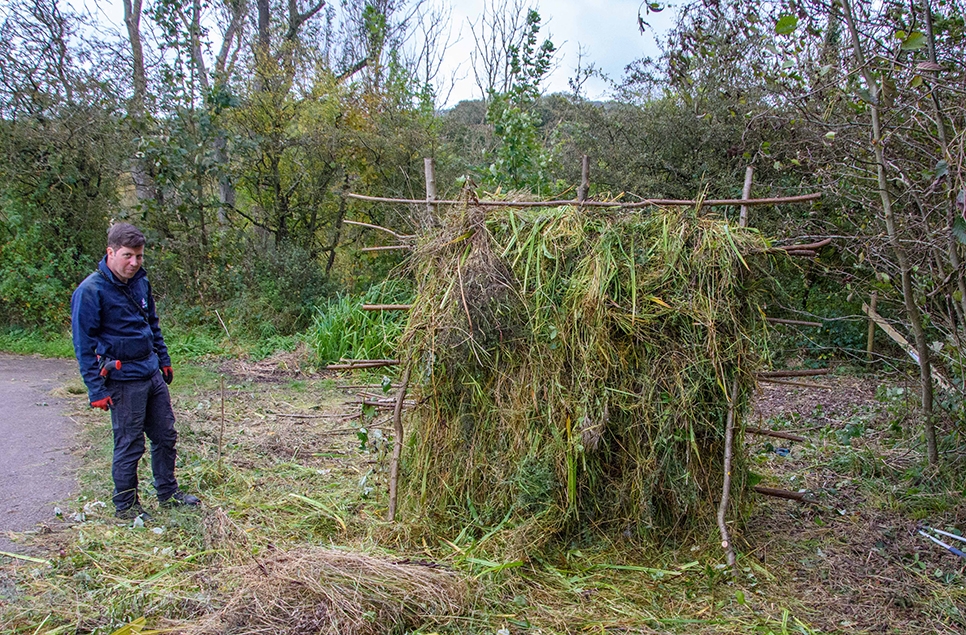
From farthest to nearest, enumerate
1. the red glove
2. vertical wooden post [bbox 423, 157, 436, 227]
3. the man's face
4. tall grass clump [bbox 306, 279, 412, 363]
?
tall grass clump [bbox 306, 279, 412, 363] → vertical wooden post [bbox 423, 157, 436, 227] → the man's face → the red glove

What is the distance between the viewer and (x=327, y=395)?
25.6ft

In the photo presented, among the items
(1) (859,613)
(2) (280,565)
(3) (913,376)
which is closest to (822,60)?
(3) (913,376)

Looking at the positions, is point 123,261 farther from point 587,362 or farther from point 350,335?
point 350,335

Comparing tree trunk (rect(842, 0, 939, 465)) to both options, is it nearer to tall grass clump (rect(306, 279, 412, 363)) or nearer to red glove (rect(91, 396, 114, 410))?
red glove (rect(91, 396, 114, 410))

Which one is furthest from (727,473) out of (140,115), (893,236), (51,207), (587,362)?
(140,115)

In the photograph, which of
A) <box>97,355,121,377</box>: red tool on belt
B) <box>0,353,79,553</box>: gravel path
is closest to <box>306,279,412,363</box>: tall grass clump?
<box>0,353,79,553</box>: gravel path

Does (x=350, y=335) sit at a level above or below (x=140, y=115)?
below

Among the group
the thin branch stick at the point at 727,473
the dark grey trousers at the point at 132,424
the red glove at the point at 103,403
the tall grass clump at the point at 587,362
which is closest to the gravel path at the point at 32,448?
the dark grey trousers at the point at 132,424

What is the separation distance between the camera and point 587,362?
12.1 feet

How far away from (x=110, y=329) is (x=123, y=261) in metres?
0.41

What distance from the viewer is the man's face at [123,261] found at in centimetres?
413

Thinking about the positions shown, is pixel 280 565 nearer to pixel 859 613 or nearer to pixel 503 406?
pixel 503 406

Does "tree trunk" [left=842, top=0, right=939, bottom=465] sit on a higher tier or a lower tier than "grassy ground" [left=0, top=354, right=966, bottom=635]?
higher

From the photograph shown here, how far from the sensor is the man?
4.04 m
